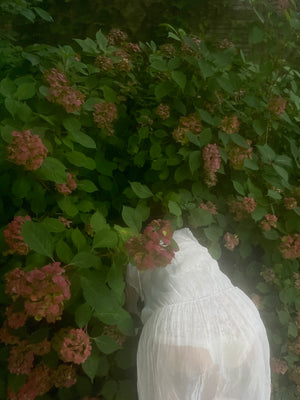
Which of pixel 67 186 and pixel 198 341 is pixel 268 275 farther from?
pixel 67 186

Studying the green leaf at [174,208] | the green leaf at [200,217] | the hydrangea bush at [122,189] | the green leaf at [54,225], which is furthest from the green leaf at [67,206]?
the green leaf at [200,217]

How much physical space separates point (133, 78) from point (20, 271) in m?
1.09

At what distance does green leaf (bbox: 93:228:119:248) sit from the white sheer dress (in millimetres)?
213

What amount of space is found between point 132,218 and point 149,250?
20 cm

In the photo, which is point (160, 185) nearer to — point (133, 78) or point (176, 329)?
point (133, 78)

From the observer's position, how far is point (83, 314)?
116 cm

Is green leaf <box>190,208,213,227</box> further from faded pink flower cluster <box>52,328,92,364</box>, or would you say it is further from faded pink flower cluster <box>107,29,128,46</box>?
faded pink flower cluster <box>107,29,128,46</box>

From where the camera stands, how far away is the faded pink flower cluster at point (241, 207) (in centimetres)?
171

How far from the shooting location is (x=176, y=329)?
1.13 metres

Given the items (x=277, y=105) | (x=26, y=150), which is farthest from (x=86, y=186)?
(x=277, y=105)

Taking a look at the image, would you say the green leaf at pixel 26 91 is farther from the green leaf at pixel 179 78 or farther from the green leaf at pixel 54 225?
the green leaf at pixel 179 78

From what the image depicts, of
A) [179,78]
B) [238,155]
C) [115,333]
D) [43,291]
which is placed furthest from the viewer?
[238,155]

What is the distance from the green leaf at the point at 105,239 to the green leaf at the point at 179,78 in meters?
0.70

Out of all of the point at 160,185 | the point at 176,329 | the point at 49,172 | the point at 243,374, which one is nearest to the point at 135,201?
the point at 160,185
